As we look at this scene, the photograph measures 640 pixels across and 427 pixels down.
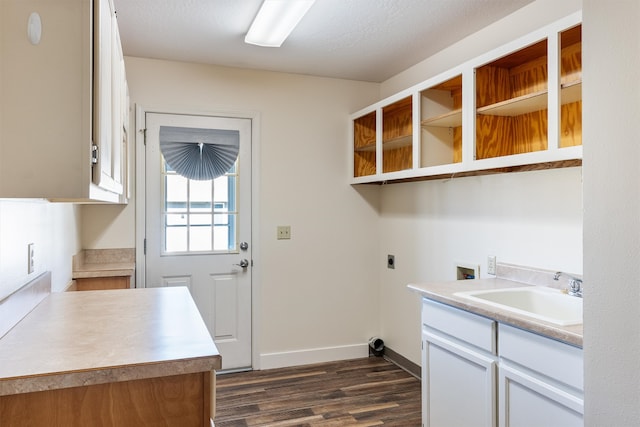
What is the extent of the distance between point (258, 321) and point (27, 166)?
2743 millimetres

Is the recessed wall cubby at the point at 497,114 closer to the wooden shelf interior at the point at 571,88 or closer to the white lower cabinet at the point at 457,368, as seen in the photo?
the wooden shelf interior at the point at 571,88

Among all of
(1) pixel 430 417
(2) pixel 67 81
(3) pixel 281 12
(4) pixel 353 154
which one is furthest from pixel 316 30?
(1) pixel 430 417

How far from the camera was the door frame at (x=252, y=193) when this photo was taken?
332cm

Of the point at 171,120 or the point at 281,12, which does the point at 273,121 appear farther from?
the point at 281,12

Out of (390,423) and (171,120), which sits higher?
(171,120)

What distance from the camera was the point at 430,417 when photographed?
7.59 feet

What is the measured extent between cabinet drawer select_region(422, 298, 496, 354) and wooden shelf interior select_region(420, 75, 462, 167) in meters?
0.92

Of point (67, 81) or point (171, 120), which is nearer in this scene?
point (67, 81)

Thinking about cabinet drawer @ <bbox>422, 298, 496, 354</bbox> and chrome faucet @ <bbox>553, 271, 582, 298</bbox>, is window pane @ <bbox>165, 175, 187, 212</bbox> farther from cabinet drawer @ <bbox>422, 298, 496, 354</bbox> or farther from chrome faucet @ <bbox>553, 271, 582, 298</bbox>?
chrome faucet @ <bbox>553, 271, 582, 298</bbox>

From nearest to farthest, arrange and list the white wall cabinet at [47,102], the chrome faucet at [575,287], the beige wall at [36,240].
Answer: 1. the white wall cabinet at [47,102]
2. the beige wall at [36,240]
3. the chrome faucet at [575,287]

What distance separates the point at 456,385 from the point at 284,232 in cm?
191

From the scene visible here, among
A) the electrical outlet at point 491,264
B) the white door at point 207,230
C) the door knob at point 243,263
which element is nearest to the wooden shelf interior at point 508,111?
the electrical outlet at point 491,264

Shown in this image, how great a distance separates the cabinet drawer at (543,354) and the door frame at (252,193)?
7.02 ft

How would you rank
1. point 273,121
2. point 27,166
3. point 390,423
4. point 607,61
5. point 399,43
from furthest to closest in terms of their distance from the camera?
point 273,121
point 399,43
point 390,423
point 607,61
point 27,166
